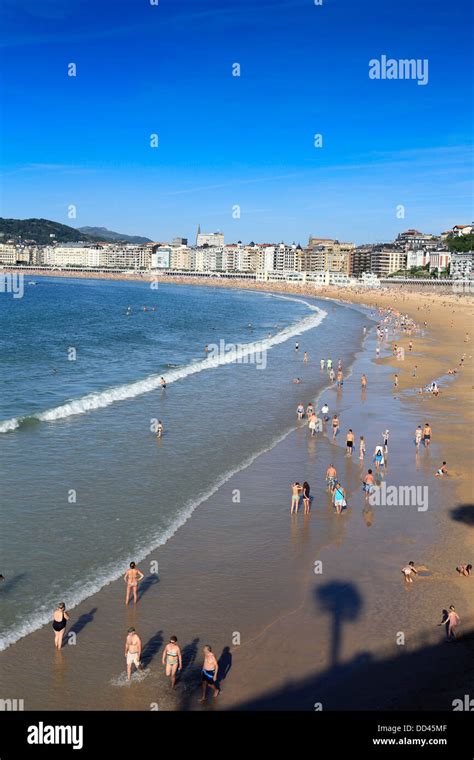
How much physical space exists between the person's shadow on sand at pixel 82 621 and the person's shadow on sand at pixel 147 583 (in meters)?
0.87

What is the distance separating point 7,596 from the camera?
1131cm

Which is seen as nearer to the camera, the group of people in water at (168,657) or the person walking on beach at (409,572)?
the group of people in water at (168,657)

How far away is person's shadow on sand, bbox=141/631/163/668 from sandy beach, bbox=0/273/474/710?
0.10ft

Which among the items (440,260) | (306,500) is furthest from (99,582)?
(440,260)

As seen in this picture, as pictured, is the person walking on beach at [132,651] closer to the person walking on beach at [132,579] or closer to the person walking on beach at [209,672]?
the person walking on beach at [209,672]

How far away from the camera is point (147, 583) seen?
12016mm

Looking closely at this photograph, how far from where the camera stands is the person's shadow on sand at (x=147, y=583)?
1164 cm

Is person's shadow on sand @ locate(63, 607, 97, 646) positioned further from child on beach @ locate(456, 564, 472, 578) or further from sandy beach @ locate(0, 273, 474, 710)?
child on beach @ locate(456, 564, 472, 578)

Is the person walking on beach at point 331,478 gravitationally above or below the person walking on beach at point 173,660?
above

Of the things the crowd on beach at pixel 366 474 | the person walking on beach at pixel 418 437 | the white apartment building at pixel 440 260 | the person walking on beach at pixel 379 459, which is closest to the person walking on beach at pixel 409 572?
the crowd on beach at pixel 366 474

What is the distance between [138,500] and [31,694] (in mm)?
7188

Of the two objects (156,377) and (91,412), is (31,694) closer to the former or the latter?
(91,412)

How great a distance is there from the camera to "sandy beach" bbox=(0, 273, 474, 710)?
9.04 m

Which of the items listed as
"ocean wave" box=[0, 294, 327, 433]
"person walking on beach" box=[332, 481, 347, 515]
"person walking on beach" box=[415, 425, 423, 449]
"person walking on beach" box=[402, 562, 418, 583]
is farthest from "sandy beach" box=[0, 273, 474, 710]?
"ocean wave" box=[0, 294, 327, 433]
